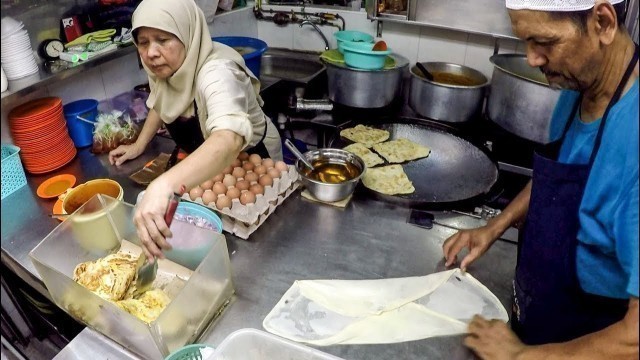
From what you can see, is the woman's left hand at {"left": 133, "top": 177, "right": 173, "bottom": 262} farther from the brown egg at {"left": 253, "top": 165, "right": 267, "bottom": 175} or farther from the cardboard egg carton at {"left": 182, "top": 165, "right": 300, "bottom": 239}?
the brown egg at {"left": 253, "top": 165, "right": 267, "bottom": 175}

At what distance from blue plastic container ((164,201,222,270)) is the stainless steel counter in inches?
5.3

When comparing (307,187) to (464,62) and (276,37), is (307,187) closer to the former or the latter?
(464,62)

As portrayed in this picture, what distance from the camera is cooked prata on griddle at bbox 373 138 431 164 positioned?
7.66ft

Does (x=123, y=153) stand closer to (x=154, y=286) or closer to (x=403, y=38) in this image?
(x=154, y=286)

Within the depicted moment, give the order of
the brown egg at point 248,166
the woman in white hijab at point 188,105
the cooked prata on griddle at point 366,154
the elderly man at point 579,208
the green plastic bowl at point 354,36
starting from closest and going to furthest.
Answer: the elderly man at point 579,208, the woman in white hijab at point 188,105, the brown egg at point 248,166, the cooked prata on griddle at point 366,154, the green plastic bowl at point 354,36

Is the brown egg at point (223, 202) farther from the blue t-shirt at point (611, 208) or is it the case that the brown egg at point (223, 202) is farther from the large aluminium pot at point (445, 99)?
the large aluminium pot at point (445, 99)

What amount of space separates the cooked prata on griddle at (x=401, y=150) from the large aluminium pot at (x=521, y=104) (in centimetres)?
45

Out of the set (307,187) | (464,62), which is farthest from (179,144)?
(464,62)

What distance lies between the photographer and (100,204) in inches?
55.6

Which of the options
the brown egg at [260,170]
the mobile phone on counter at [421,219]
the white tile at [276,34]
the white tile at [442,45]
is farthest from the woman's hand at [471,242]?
the white tile at [276,34]

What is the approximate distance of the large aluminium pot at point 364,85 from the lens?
2605mm

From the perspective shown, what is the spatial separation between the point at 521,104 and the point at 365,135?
85cm

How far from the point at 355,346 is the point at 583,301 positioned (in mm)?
602

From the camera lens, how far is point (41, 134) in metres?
1.96
